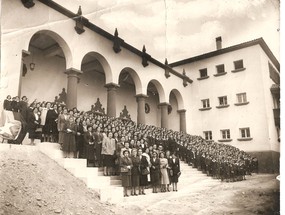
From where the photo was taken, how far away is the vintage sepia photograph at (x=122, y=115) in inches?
207

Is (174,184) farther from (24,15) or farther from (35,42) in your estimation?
(35,42)

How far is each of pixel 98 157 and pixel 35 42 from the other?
6.73 metres

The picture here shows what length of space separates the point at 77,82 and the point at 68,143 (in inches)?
172

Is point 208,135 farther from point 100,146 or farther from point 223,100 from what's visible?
point 100,146

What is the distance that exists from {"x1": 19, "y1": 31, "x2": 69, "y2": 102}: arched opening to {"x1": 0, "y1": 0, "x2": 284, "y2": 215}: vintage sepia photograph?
0.05m

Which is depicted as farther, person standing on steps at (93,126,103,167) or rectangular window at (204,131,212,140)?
rectangular window at (204,131,212,140)

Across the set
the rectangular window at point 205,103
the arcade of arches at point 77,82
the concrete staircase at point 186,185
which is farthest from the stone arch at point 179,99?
the concrete staircase at point 186,185

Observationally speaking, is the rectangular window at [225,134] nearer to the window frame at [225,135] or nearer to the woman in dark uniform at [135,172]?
the window frame at [225,135]

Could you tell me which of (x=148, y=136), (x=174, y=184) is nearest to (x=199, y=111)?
(x=148, y=136)

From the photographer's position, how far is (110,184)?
7.26m

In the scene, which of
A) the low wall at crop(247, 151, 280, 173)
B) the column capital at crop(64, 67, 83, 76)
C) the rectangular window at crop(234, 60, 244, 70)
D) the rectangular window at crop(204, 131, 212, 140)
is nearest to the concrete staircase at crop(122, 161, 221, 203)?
the low wall at crop(247, 151, 280, 173)

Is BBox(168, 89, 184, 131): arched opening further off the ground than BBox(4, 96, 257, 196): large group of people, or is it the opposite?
BBox(168, 89, 184, 131): arched opening

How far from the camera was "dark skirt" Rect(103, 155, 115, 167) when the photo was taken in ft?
25.3

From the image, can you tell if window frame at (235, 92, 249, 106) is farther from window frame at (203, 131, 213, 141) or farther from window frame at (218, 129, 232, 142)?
window frame at (203, 131, 213, 141)
